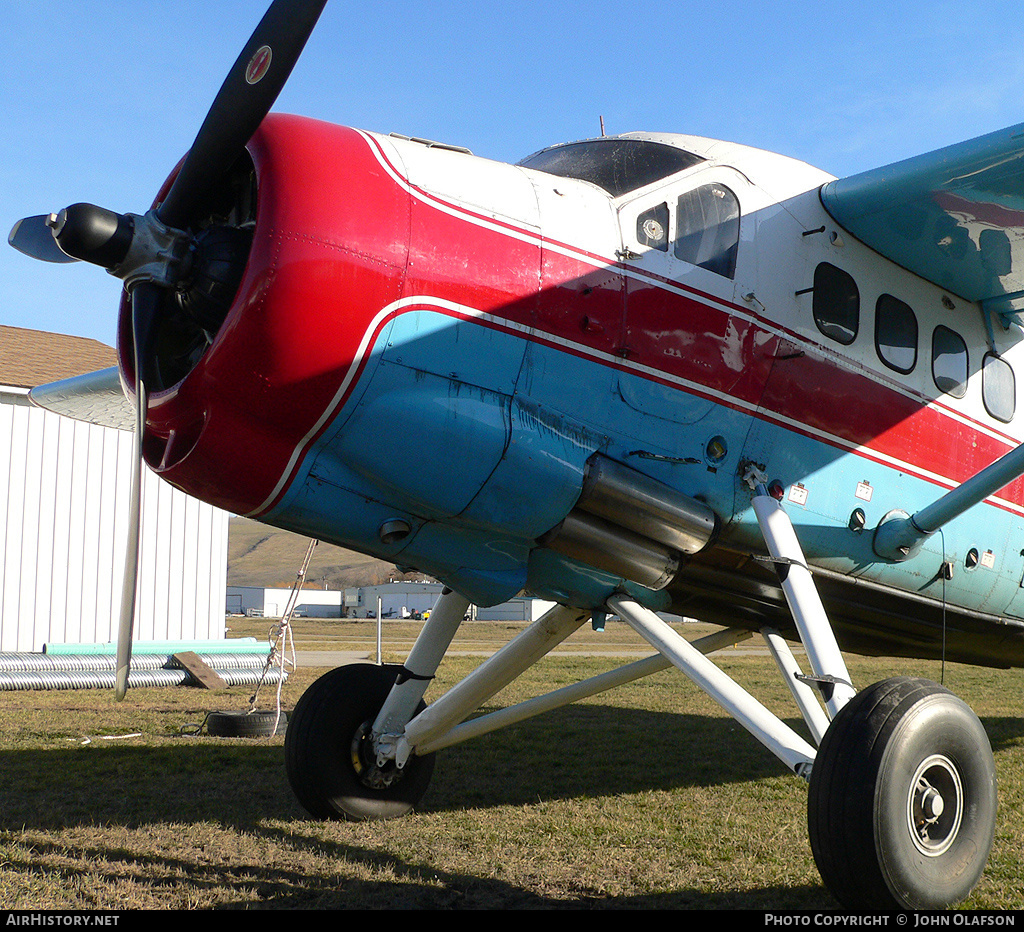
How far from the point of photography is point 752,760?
27.3ft

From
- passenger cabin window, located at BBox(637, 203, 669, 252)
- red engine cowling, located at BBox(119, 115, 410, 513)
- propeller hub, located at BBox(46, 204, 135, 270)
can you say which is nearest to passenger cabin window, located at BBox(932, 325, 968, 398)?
passenger cabin window, located at BBox(637, 203, 669, 252)

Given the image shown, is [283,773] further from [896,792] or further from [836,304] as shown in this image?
[836,304]

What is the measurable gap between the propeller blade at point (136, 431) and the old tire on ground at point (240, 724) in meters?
5.29

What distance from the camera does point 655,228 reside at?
4637 mm

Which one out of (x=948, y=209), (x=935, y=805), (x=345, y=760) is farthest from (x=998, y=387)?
(x=345, y=760)

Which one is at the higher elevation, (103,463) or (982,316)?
(982,316)

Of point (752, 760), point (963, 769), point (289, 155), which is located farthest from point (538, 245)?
point (752, 760)

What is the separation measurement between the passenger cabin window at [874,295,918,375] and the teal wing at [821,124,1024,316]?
0.28 metres

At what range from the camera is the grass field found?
4.15 m

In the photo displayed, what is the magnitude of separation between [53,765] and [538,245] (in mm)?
6123

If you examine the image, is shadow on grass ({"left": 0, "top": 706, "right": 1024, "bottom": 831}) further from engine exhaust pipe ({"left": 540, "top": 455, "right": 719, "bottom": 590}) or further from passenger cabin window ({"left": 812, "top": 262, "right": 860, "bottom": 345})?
passenger cabin window ({"left": 812, "top": 262, "right": 860, "bottom": 345})

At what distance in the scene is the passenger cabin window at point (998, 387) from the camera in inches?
247

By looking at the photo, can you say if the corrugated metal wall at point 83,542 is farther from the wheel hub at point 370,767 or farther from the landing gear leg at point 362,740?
the wheel hub at point 370,767

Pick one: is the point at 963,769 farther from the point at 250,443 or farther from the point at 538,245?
the point at 250,443
